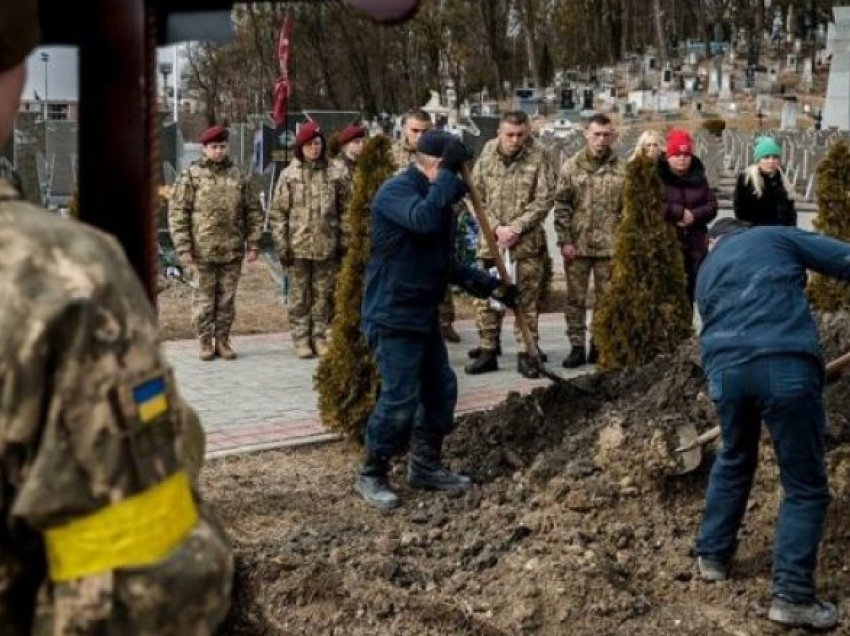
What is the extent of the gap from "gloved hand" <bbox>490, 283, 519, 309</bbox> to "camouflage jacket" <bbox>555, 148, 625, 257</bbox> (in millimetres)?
3223

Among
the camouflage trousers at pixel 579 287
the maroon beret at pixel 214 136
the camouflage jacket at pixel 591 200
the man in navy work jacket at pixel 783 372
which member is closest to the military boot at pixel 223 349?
the maroon beret at pixel 214 136

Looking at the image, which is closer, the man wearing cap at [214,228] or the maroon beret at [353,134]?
the man wearing cap at [214,228]

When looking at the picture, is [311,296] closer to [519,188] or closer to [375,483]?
[519,188]

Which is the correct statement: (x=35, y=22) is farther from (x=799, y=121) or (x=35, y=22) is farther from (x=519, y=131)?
(x=799, y=121)

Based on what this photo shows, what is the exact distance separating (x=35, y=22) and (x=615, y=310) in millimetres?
7142

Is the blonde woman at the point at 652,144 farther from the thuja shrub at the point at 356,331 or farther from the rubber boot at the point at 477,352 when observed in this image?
the thuja shrub at the point at 356,331

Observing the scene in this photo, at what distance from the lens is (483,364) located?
972cm

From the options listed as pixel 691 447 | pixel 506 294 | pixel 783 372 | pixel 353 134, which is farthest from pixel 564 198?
pixel 783 372

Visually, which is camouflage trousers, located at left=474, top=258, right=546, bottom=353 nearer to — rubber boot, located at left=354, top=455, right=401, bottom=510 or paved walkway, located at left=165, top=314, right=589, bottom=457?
paved walkway, located at left=165, top=314, right=589, bottom=457

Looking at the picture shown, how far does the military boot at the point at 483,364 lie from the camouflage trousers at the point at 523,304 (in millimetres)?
47

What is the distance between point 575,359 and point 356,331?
326 centimetres

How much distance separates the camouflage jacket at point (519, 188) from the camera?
9461 millimetres

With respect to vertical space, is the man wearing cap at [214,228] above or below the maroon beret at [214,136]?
below

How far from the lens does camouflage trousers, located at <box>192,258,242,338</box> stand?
10344 millimetres
